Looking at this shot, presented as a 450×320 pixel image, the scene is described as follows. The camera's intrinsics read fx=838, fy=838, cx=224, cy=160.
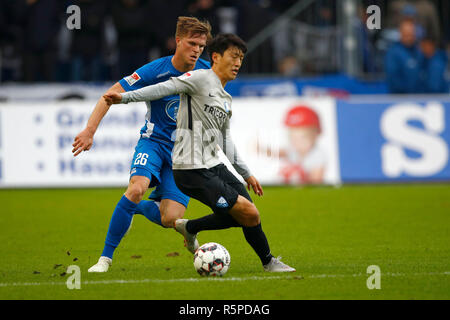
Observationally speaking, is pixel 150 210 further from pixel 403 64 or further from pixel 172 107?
pixel 403 64

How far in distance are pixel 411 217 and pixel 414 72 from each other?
6582 mm

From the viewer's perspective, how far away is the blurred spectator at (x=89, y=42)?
17.0 metres

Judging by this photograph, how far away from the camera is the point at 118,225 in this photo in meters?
7.18

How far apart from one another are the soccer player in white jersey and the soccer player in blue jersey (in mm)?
642

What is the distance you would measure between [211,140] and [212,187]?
1.35 ft

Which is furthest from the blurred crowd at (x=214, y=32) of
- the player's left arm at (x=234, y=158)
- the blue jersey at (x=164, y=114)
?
the player's left arm at (x=234, y=158)

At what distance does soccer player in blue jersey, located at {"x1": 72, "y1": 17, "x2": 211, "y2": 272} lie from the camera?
284 inches

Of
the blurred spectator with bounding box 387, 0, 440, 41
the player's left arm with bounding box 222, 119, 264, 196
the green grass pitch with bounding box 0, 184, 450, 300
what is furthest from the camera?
the blurred spectator with bounding box 387, 0, 440, 41

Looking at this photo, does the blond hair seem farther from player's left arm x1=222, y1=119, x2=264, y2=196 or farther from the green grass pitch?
the green grass pitch

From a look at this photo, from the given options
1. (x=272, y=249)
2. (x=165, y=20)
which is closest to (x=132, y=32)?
(x=165, y=20)

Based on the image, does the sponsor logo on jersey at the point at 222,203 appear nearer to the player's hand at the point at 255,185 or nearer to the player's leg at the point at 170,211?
the player's hand at the point at 255,185

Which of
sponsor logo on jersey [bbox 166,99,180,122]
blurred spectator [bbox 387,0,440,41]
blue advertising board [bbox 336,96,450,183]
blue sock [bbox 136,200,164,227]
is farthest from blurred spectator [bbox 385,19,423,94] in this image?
blue sock [bbox 136,200,164,227]

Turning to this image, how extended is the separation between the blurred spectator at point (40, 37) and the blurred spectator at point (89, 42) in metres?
0.44
